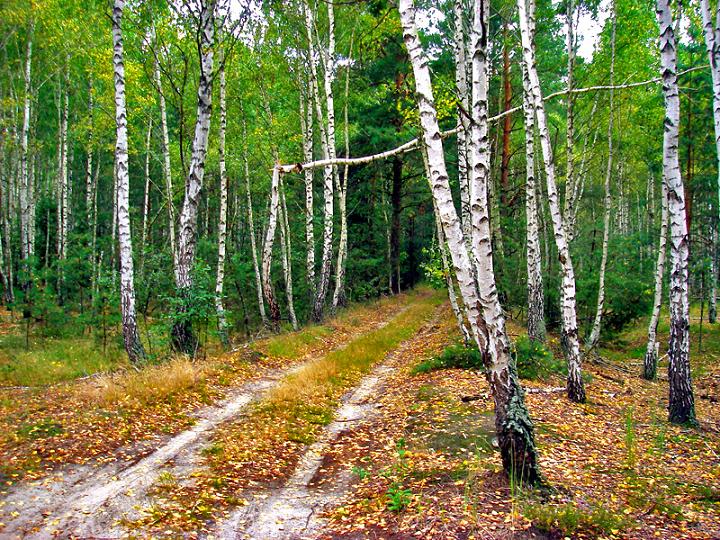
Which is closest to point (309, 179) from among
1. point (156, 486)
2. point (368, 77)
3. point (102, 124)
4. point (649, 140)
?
point (368, 77)

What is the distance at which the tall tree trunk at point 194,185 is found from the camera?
10906 mm

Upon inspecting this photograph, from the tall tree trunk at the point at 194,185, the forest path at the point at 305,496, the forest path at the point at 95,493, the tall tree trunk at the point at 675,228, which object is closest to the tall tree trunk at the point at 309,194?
the tall tree trunk at the point at 194,185

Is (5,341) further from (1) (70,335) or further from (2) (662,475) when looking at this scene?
(2) (662,475)

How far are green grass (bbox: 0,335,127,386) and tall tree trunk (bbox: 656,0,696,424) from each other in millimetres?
11220

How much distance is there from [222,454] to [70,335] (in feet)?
40.4

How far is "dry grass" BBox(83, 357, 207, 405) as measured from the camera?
7.70 meters

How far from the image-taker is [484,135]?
17.9 feet

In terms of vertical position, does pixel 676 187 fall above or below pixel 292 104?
below

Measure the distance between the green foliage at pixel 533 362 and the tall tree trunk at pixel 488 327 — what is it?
5.40 m

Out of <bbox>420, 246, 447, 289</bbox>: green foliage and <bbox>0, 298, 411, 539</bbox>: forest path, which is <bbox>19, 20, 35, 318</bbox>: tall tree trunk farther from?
<bbox>420, 246, 447, 289</bbox>: green foliage

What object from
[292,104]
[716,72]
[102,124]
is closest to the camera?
[716,72]

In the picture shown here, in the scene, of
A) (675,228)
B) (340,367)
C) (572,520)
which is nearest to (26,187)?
(340,367)

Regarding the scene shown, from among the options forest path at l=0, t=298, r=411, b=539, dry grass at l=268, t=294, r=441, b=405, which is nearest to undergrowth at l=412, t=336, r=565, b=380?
dry grass at l=268, t=294, r=441, b=405

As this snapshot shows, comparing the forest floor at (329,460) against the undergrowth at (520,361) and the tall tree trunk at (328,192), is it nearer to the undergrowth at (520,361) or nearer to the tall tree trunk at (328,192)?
the undergrowth at (520,361)
